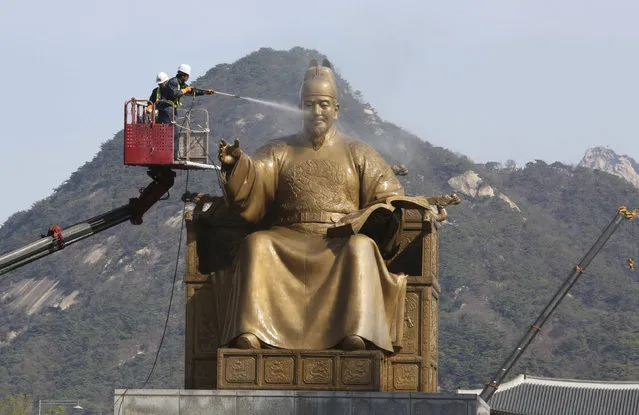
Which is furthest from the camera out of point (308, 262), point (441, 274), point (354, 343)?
point (441, 274)

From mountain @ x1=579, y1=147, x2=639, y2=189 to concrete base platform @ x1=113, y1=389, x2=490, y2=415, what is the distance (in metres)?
156

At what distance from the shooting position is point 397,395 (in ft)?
52.8

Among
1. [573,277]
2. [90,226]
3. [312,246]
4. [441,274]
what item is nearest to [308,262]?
[312,246]

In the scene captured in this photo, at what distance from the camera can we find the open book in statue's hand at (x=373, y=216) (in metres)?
17.0

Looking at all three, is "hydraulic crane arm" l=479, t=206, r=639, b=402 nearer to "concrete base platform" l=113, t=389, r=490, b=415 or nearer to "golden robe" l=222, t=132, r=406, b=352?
"golden robe" l=222, t=132, r=406, b=352

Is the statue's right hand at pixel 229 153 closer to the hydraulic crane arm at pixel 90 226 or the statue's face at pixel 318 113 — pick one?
the statue's face at pixel 318 113

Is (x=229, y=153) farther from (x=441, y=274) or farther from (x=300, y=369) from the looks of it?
(x=441, y=274)

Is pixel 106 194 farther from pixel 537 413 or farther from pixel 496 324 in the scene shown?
pixel 537 413

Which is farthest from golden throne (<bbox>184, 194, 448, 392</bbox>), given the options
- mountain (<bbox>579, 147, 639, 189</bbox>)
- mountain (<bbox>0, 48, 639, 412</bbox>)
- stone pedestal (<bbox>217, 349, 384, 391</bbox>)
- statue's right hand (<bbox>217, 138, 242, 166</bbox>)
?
mountain (<bbox>579, 147, 639, 189</bbox>)

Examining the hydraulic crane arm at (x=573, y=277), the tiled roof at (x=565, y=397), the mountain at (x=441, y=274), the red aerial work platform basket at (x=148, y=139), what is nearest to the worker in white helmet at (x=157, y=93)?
the red aerial work platform basket at (x=148, y=139)

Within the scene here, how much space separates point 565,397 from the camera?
5244 centimetres

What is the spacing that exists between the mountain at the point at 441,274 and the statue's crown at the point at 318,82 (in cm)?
6783

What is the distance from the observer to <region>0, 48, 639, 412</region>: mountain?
9844cm

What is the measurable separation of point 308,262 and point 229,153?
3.61 ft
